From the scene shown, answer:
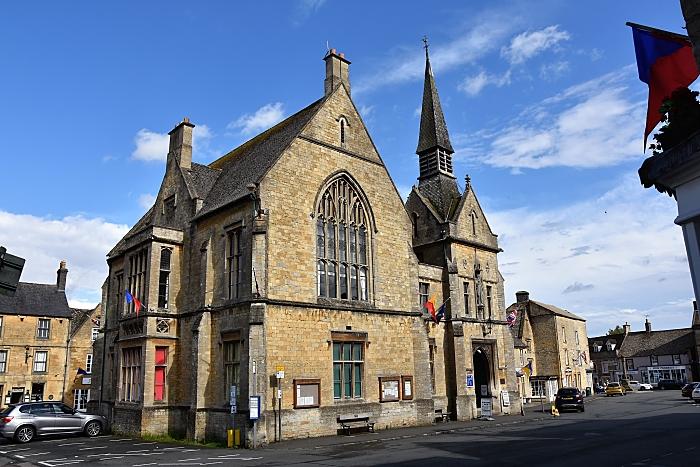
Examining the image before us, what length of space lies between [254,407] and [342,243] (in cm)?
878

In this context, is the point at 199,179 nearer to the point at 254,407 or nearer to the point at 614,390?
the point at 254,407

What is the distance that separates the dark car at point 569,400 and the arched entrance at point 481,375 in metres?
5.04

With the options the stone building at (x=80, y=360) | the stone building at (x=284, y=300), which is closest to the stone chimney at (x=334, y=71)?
the stone building at (x=284, y=300)

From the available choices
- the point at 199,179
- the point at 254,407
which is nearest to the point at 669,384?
the point at 199,179

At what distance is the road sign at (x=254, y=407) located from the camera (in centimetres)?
1953

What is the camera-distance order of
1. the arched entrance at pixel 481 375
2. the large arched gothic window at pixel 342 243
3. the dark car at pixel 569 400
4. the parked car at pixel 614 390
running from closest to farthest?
the large arched gothic window at pixel 342 243, the arched entrance at pixel 481 375, the dark car at pixel 569 400, the parked car at pixel 614 390

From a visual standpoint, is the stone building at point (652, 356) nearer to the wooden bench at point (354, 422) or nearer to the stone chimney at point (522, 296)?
the stone chimney at point (522, 296)

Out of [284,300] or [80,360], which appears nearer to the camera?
[284,300]

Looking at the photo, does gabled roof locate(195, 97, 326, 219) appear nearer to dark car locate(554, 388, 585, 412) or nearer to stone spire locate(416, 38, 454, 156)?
stone spire locate(416, 38, 454, 156)

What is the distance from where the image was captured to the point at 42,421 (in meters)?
23.2

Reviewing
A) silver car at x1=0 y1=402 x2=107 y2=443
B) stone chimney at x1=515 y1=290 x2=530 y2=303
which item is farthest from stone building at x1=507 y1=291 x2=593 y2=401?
silver car at x1=0 y1=402 x2=107 y2=443

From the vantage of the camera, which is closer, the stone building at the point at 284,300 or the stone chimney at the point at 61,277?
the stone building at the point at 284,300

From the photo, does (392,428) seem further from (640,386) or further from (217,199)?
(640,386)

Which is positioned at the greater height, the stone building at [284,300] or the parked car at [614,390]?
the stone building at [284,300]
